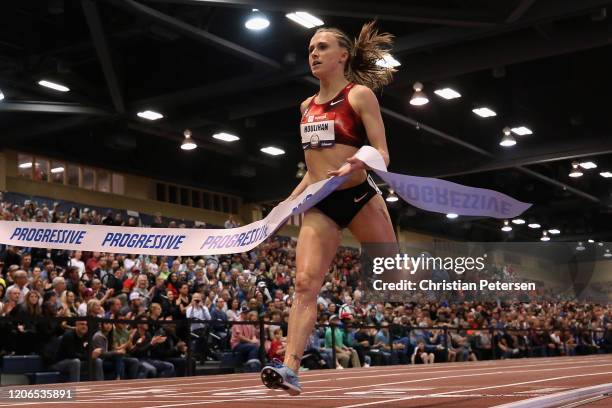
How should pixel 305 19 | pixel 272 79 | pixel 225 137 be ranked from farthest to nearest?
pixel 225 137 < pixel 272 79 < pixel 305 19

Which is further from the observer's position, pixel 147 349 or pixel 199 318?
pixel 199 318

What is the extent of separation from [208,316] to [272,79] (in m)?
5.15

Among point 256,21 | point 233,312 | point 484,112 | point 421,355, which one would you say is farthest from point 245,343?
point 484,112

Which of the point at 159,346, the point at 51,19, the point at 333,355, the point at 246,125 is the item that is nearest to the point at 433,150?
the point at 246,125

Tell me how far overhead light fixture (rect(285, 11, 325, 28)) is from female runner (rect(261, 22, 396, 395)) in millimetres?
9148

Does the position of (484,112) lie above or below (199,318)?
above

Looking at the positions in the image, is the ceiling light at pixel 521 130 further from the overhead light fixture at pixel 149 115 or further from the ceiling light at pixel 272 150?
the overhead light fixture at pixel 149 115

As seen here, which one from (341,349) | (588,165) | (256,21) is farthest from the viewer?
(588,165)

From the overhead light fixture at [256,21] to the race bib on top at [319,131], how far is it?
9988 millimetres

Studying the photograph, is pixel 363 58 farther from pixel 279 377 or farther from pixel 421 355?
pixel 421 355

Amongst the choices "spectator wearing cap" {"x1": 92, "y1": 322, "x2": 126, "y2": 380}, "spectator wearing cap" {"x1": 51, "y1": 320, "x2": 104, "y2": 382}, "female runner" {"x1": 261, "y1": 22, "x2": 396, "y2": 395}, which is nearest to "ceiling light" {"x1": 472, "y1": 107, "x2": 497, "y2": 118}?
"spectator wearing cap" {"x1": 92, "y1": 322, "x2": 126, "y2": 380}

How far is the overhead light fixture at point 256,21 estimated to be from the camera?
14197 millimetres

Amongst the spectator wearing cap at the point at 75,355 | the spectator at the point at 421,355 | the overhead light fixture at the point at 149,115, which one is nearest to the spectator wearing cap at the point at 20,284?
the spectator wearing cap at the point at 75,355

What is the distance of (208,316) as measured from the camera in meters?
14.2
